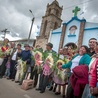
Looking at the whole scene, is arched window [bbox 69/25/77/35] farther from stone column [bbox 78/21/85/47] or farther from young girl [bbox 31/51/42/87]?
young girl [bbox 31/51/42/87]

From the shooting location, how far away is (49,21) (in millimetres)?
23156

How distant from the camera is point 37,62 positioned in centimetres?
520

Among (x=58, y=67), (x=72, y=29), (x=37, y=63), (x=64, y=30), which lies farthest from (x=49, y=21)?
(x=58, y=67)

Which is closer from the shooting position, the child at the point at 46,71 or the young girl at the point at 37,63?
the child at the point at 46,71

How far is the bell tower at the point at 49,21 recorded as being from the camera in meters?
22.4

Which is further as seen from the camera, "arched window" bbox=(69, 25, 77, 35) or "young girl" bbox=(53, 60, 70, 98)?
"arched window" bbox=(69, 25, 77, 35)

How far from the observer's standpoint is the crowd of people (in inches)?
113

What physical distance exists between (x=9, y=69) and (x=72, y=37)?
13.1m

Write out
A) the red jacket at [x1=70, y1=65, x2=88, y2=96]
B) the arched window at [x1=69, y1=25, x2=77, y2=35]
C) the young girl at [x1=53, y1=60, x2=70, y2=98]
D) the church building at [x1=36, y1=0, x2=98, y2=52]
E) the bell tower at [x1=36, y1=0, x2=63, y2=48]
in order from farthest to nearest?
the bell tower at [x1=36, y1=0, x2=63, y2=48]
the arched window at [x1=69, y1=25, x2=77, y2=35]
the church building at [x1=36, y1=0, x2=98, y2=52]
the young girl at [x1=53, y1=60, x2=70, y2=98]
the red jacket at [x1=70, y1=65, x2=88, y2=96]

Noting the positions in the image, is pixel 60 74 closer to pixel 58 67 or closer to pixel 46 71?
pixel 58 67

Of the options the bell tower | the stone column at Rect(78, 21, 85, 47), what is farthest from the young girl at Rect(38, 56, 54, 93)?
the bell tower

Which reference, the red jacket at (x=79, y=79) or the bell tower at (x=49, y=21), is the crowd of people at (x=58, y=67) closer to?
the red jacket at (x=79, y=79)

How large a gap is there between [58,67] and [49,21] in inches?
758

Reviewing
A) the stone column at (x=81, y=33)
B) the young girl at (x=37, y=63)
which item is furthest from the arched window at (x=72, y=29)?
the young girl at (x=37, y=63)
